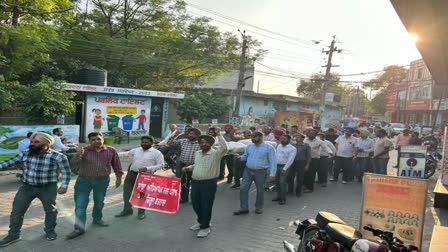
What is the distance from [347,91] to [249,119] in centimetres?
7185

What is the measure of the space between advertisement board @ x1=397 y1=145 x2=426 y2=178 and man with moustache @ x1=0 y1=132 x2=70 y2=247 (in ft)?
28.9

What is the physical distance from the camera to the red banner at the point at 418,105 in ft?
144

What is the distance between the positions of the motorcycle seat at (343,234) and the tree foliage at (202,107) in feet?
69.9

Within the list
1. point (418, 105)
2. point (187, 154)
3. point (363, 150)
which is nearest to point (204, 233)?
point (187, 154)

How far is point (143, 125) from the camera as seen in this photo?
787 inches

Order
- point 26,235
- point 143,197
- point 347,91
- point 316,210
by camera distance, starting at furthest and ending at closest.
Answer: point 347,91, point 316,210, point 143,197, point 26,235

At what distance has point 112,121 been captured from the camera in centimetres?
1812

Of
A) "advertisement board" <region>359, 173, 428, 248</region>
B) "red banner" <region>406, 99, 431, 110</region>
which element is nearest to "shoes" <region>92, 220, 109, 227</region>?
"advertisement board" <region>359, 173, 428, 248</region>

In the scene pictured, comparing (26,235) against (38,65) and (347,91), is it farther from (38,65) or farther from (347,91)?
(347,91)

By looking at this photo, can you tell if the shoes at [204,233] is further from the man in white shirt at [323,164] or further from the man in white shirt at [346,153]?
the man in white shirt at [346,153]

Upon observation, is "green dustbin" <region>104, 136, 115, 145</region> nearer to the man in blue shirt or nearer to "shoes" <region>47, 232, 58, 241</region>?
the man in blue shirt

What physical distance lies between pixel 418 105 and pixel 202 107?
34.9 metres

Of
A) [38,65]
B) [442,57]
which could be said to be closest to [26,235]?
[442,57]

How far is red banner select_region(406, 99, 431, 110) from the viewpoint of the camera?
144ft
